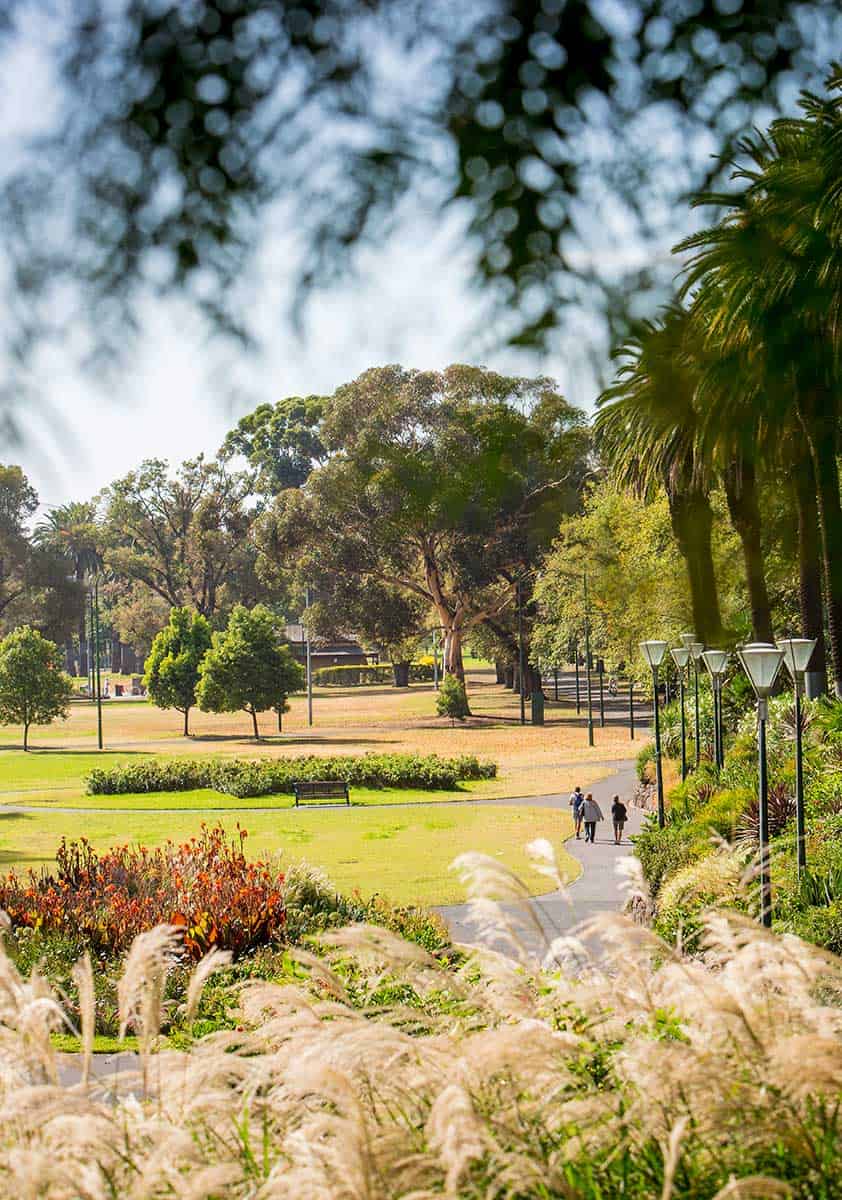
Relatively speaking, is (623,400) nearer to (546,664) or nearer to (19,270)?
(19,270)

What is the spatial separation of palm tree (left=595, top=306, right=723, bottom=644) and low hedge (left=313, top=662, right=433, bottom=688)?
8204 centimetres

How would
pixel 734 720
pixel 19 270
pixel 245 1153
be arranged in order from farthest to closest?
pixel 734 720, pixel 245 1153, pixel 19 270

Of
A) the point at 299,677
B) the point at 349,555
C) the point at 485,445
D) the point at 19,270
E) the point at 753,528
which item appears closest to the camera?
the point at 19,270

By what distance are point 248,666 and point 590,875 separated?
107 feet

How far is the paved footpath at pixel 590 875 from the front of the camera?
16062 mm

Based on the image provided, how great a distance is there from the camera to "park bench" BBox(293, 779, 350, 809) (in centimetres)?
3388

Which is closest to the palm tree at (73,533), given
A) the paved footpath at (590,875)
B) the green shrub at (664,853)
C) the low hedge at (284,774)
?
the paved footpath at (590,875)

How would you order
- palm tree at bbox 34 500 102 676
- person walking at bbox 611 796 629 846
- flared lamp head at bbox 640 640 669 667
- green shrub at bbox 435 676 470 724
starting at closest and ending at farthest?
palm tree at bbox 34 500 102 676, flared lamp head at bbox 640 640 669 667, person walking at bbox 611 796 629 846, green shrub at bbox 435 676 470 724

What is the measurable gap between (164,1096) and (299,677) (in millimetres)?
51319

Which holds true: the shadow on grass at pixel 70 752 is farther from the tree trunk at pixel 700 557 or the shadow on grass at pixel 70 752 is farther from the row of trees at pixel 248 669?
the tree trunk at pixel 700 557

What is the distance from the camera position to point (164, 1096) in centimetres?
281

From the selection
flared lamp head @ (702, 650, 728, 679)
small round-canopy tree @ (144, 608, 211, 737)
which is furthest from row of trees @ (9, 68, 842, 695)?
small round-canopy tree @ (144, 608, 211, 737)

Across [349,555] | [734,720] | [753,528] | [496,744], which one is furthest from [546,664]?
[753,528]

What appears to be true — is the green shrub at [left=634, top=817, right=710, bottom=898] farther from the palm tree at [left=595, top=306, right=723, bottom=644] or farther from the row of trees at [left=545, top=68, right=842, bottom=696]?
the palm tree at [left=595, top=306, right=723, bottom=644]
